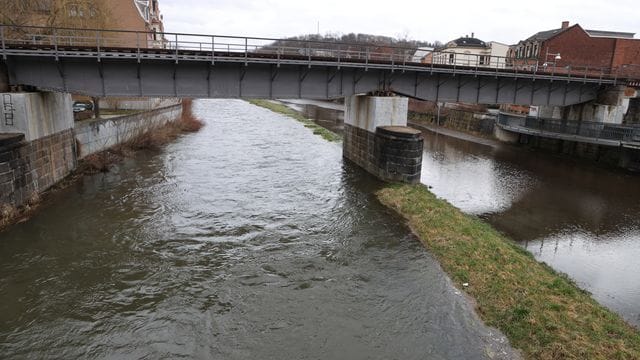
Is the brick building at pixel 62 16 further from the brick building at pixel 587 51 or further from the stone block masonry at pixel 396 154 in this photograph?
the brick building at pixel 587 51

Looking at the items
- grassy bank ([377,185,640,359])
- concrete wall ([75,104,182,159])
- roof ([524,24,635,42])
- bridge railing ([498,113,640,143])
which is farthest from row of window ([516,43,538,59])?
grassy bank ([377,185,640,359])

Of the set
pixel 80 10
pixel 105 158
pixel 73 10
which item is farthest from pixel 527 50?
pixel 105 158

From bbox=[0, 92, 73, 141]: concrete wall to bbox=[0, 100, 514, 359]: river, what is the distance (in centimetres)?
337

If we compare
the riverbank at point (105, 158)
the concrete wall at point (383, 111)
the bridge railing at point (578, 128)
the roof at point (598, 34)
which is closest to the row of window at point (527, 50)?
the roof at point (598, 34)

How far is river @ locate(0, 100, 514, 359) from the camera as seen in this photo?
1051 centimetres

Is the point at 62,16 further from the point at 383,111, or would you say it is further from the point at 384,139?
the point at 384,139

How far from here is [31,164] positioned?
19.7 metres

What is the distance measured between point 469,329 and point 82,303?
1037 cm

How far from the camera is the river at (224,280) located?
34.5ft

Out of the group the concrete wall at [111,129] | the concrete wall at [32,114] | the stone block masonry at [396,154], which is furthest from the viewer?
the concrete wall at [111,129]

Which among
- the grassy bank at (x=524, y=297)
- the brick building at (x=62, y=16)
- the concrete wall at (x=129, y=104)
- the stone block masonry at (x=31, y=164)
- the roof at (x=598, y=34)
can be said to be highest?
the roof at (x=598, y=34)

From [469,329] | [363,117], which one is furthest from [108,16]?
[469,329]

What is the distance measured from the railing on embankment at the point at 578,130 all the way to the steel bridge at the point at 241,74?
13.3 feet

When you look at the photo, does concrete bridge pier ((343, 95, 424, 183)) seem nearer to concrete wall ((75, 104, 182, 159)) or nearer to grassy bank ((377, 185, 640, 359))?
grassy bank ((377, 185, 640, 359))
